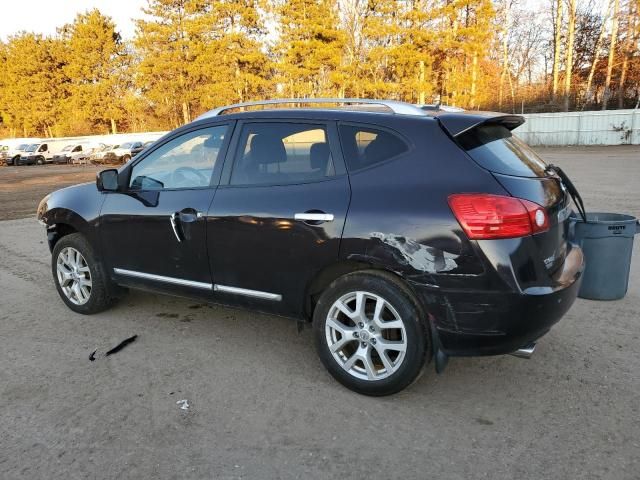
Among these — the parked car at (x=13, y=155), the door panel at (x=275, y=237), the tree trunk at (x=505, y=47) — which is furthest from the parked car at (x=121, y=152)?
the door panel at (x=275, y=237)

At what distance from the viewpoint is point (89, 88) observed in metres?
53.2

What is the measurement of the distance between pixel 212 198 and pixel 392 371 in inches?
67.1

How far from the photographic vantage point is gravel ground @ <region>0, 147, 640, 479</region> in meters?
2.54

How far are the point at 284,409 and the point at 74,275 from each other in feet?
8.64

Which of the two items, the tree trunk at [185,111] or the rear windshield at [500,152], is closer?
the rear windshield at [500,152]

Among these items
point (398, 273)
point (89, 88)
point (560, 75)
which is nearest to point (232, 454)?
point (398, 273)

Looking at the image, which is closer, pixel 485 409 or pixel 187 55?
pixel 485 409

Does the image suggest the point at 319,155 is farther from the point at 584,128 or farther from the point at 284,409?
the point at 584,128

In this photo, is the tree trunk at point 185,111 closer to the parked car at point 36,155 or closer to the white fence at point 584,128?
the parked car at point 36,155

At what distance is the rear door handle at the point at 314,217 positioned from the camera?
3092 millimetres

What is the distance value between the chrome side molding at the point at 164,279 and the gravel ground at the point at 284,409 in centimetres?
46

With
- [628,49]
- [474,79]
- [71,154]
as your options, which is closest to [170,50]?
[71,154]

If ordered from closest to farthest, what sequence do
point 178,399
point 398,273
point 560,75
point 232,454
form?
point 232,454
point 398,273
point 178,399
point 560,75

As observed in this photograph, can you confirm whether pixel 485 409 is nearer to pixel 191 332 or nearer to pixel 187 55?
pixel 191 332
